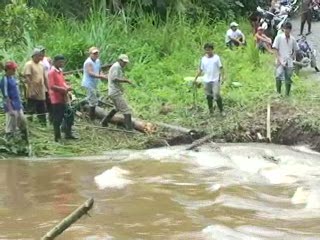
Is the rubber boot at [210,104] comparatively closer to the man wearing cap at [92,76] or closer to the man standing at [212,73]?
the man standing at [212,73]

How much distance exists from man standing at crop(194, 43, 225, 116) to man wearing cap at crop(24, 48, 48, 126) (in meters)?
2.90

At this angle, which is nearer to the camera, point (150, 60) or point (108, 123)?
point (108, 123)

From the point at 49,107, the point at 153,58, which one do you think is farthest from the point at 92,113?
the point at 153,58

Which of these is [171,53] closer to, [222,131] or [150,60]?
[150,60]

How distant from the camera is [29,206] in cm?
954

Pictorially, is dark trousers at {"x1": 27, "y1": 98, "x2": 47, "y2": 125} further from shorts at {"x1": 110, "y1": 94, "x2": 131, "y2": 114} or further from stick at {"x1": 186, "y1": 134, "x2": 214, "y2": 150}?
stick at {"x1": 186, "y1": 134, "x2": 214, "y2": 150}

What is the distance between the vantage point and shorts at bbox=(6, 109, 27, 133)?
1185 cm

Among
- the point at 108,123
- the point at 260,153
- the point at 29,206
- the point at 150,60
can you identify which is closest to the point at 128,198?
the point at 29,206

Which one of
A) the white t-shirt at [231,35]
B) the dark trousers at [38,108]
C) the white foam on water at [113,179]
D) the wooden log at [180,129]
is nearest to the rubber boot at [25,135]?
the dark trousers at [38,108]

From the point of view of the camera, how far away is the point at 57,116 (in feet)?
40.5

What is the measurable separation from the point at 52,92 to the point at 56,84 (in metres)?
0.15

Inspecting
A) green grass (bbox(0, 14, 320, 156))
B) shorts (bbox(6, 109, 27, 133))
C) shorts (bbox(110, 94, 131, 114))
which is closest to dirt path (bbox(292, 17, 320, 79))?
green grass (bbox(0, 14, 320, 156))

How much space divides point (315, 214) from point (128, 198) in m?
2.37

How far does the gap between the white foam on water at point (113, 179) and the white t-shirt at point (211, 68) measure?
134 inches
